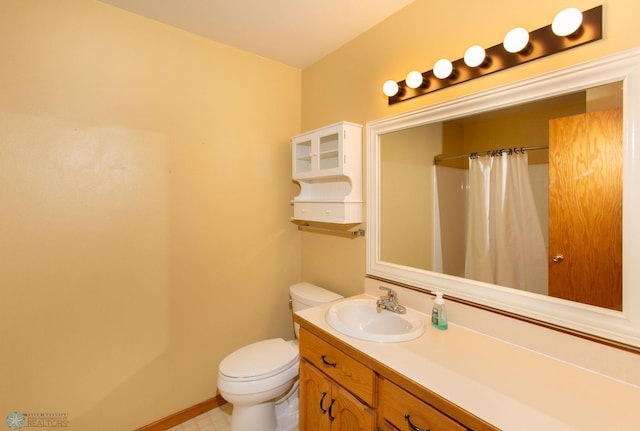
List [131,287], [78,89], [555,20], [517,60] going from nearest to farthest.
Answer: [555,20] → [517,60] → [78,89] → [131,287]

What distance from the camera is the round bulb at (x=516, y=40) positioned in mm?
1068

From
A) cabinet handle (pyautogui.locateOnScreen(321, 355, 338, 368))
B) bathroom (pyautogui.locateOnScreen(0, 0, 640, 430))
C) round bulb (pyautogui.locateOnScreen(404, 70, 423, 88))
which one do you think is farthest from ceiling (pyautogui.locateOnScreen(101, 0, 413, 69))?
cabinet handle (pyautogui.locateOnScreen(321, 355, 338, 368))

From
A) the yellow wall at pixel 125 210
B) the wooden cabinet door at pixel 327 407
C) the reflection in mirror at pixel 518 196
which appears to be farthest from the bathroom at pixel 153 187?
the wooden cabinet door at pixel 327 407

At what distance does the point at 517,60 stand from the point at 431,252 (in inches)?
35.2

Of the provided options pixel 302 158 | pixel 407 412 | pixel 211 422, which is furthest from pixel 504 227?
pixel 211 422

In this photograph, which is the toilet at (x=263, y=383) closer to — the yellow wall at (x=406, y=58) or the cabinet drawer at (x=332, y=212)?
the yellow wall at (x=406, y=58)

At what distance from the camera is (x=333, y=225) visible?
6.56 feet

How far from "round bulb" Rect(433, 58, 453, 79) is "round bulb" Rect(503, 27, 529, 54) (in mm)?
232

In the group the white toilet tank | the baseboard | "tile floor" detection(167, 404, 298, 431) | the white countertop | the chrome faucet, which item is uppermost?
the chrome faucet

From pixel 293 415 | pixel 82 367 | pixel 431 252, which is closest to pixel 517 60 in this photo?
pixel 431 252

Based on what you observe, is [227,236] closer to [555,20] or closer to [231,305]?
[231,305]

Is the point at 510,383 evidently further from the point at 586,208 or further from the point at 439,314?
the point at 586,208

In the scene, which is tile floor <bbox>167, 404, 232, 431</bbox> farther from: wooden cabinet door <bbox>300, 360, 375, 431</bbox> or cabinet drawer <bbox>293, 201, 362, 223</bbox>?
cabinet drawer <bbox>293, 201, 362, 223</bbox>

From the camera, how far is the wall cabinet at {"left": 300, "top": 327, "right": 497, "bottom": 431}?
0.84 m
